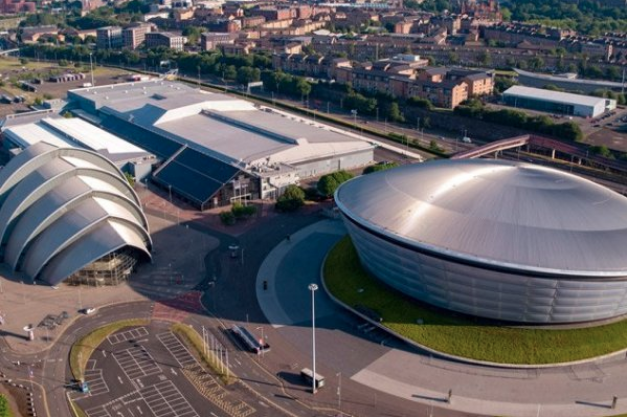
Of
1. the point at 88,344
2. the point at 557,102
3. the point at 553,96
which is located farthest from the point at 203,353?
the point at 553,96

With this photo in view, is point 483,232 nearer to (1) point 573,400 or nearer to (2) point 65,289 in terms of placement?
(1) point 573,400

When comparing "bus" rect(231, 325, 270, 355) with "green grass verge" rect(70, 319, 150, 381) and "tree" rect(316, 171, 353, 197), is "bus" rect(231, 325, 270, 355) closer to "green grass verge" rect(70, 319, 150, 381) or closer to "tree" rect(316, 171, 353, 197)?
"green grass verge" rect(70, 319, 150, 381)

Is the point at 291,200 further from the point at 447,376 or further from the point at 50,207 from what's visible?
the point at 447,376

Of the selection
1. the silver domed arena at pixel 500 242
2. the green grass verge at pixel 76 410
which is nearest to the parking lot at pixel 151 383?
the green grass verge at pixel 76 410

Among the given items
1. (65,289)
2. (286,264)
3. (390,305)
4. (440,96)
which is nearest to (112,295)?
(65,289)

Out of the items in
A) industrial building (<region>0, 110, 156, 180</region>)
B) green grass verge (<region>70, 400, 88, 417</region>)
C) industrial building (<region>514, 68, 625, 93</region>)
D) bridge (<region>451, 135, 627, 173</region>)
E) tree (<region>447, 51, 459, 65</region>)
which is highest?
tree (<region>447, 51, 459, 65</region>)

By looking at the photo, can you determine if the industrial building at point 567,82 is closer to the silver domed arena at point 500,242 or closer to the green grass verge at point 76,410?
the silver domed arena at point 500,242

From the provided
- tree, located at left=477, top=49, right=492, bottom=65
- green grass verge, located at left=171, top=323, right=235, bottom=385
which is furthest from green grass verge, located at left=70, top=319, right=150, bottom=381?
tree, located at left=477, top=49, right=492, bottom=65
